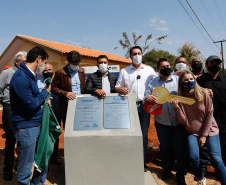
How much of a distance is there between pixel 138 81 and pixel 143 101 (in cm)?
49

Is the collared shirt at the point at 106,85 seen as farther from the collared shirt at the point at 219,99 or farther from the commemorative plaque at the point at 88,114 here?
the collared shirt at the point at 219,99

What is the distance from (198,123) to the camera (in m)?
2.78

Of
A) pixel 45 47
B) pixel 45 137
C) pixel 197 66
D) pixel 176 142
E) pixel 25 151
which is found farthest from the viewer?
pixel 45 47

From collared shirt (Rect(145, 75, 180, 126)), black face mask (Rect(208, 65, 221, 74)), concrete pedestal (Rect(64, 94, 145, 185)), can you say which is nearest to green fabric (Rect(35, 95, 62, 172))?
concrete pedestal (Rect(64, 94, 145, 185))

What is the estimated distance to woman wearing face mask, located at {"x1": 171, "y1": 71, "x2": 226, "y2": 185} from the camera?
2680mm

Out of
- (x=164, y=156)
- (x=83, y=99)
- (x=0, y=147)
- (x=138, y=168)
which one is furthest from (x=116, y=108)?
(x=0, y=147)

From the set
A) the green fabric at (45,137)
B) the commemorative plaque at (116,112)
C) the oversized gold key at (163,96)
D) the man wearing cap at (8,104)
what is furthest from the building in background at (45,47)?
the oversized gold key at (163,96)

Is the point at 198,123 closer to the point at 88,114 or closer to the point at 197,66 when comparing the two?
the point at 197,66

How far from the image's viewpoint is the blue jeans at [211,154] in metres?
2.63

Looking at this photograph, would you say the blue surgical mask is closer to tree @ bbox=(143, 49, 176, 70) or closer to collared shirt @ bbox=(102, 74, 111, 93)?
collared shirt @ bbox=(102, 74, 111, 93)

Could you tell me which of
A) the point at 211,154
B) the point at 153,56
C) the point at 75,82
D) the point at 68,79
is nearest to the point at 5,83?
the point at 68,79

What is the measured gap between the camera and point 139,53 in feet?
11.6

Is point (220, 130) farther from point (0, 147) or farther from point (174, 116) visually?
point (0, 147)

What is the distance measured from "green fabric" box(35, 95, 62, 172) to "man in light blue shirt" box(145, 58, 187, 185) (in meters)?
1.48
